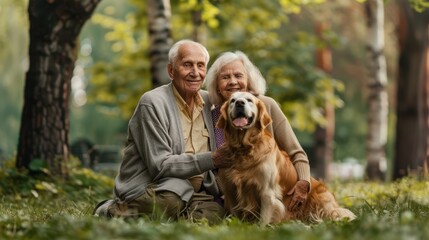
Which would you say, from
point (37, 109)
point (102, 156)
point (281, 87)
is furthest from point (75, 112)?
point (37, 109)

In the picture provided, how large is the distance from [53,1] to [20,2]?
6.76m

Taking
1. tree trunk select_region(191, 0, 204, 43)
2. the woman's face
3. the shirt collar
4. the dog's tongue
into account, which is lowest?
the dog's tongue

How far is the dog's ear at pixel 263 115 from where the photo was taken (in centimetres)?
668

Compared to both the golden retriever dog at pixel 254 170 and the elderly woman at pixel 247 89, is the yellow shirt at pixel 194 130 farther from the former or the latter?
the golden retriever dog at pixel 254 170

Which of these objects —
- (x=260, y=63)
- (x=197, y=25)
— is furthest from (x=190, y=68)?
(x=260, y=63)

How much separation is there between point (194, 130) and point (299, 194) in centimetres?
108

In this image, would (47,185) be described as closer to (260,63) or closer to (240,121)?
(240,121)

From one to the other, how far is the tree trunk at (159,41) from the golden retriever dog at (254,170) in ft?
19.0

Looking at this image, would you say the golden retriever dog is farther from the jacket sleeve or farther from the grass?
the grass

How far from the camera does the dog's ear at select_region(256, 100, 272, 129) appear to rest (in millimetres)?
6680

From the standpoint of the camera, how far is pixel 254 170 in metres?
6.79

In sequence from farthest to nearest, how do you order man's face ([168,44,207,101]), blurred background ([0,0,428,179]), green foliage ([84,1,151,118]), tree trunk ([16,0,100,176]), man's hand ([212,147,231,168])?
green foliage ([84,1,151,118]), blurred background ([0,0,428,179]), tree trunk ([16,0,100,176]), man's face ([168,44,207,101]), man's hand ([212,147,231,168])

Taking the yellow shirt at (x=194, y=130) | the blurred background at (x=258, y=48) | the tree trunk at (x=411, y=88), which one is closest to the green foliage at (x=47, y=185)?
the yellow shirt at (x=194, y=130)

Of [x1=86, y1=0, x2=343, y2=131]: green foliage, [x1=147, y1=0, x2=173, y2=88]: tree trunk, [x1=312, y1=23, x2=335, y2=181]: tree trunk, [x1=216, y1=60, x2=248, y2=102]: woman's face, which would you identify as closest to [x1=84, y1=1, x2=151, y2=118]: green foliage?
[x1=86, y1=0, x2=343, y2=131]: green foliage
